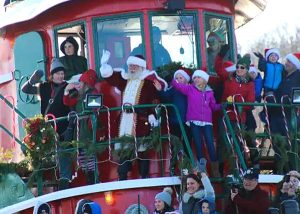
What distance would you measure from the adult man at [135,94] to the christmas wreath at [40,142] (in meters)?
0.92

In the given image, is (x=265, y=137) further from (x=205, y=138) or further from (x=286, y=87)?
(x=286, y=87)

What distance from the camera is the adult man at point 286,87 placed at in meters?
15.4

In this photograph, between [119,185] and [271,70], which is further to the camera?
[271,70]

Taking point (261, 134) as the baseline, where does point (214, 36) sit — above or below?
above

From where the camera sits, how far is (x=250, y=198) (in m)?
13.7

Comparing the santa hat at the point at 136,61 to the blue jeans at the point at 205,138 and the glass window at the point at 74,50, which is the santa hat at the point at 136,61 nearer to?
the blue jeans at the point at 205,138

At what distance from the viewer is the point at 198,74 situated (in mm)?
14852

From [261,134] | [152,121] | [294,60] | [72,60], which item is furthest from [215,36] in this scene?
[152,121]

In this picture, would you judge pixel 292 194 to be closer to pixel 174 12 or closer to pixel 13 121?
pixel 174 12

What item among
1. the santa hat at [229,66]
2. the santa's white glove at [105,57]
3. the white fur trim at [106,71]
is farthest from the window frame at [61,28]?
the santa hat at [229,66]

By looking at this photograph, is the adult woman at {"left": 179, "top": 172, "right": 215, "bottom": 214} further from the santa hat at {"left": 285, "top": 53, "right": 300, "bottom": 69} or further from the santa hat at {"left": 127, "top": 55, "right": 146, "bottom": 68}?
the santa hat at {"left": 285, "top": 53, "right": 300, "bottom": 69}

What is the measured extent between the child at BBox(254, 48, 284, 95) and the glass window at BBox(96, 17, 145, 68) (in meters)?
1.69

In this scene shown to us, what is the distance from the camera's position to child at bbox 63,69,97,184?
14719 mm

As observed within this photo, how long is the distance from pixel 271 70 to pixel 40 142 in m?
3.29
